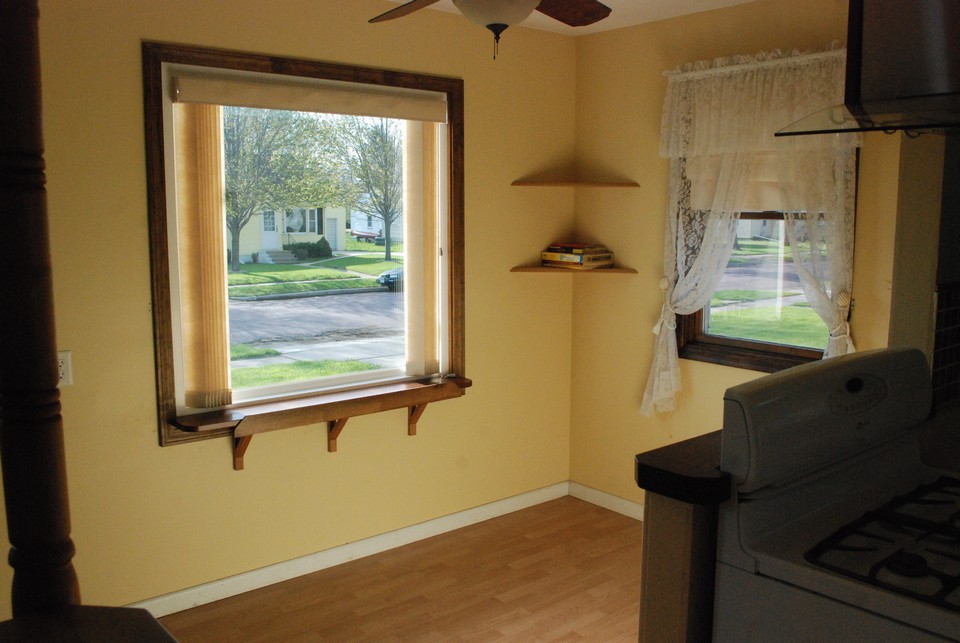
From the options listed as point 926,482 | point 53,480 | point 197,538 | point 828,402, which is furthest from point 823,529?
point 197,538

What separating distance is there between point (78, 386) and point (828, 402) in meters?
2.68

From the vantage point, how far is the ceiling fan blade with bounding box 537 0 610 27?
98.1 inches

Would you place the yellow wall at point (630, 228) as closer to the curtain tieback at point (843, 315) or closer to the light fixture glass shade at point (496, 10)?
the curtain tieback at point (843, 315)

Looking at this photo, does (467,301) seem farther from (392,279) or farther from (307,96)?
(307,96)

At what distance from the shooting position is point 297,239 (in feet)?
12.3

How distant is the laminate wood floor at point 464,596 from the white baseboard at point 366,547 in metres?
0.04

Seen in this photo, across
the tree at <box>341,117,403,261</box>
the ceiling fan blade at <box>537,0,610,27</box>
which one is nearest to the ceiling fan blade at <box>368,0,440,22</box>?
the ceiling fan blade at <box>537,0,610,27</box>

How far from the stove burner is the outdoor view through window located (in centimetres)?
274

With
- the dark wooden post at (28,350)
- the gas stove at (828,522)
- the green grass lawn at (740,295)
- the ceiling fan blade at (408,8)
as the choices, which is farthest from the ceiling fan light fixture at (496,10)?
the green grass lawn at (740,295)

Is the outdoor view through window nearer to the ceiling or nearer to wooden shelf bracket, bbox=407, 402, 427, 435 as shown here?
wooden shelf bracket, bbox=407, 402, 427, 435

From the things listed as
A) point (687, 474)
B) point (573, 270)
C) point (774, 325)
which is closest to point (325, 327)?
point (573, 270)

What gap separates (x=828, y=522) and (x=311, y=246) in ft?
8.71

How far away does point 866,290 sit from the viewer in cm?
356

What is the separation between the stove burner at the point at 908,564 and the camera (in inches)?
59.2
